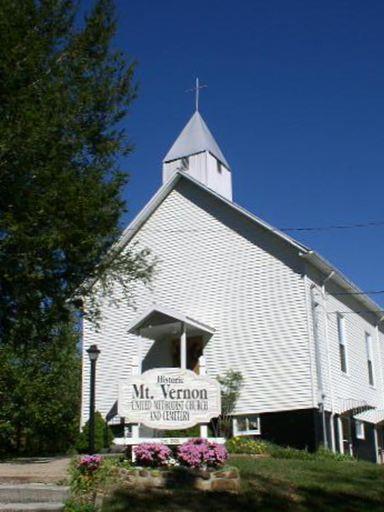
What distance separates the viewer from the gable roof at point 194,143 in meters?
27.3

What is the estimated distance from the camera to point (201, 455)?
39.9 feet

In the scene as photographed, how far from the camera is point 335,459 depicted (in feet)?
59.6

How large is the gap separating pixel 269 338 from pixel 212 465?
9.46 meters

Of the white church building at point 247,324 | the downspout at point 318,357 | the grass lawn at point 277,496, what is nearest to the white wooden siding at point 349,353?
the white church building at point 247,324

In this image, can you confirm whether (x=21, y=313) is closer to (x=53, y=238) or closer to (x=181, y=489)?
(x=53, y=238)

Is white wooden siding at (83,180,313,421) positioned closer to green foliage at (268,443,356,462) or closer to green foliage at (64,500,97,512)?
green foliage at (268,443,356,462)

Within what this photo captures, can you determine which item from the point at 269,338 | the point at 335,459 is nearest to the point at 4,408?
the point at 269,338

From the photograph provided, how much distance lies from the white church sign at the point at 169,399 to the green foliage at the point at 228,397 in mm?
7623

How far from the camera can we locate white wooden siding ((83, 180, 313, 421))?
68.8 feet

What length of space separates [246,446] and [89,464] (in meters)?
7.84

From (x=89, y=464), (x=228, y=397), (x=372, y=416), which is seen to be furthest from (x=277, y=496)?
(x=372, y=416)

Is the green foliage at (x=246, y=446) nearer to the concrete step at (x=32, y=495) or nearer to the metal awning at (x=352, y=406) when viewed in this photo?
the metal awning at (x=352, y=406)

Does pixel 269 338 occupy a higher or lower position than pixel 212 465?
higher

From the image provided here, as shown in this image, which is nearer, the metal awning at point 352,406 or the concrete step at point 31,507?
the concrete step at point 31,507
